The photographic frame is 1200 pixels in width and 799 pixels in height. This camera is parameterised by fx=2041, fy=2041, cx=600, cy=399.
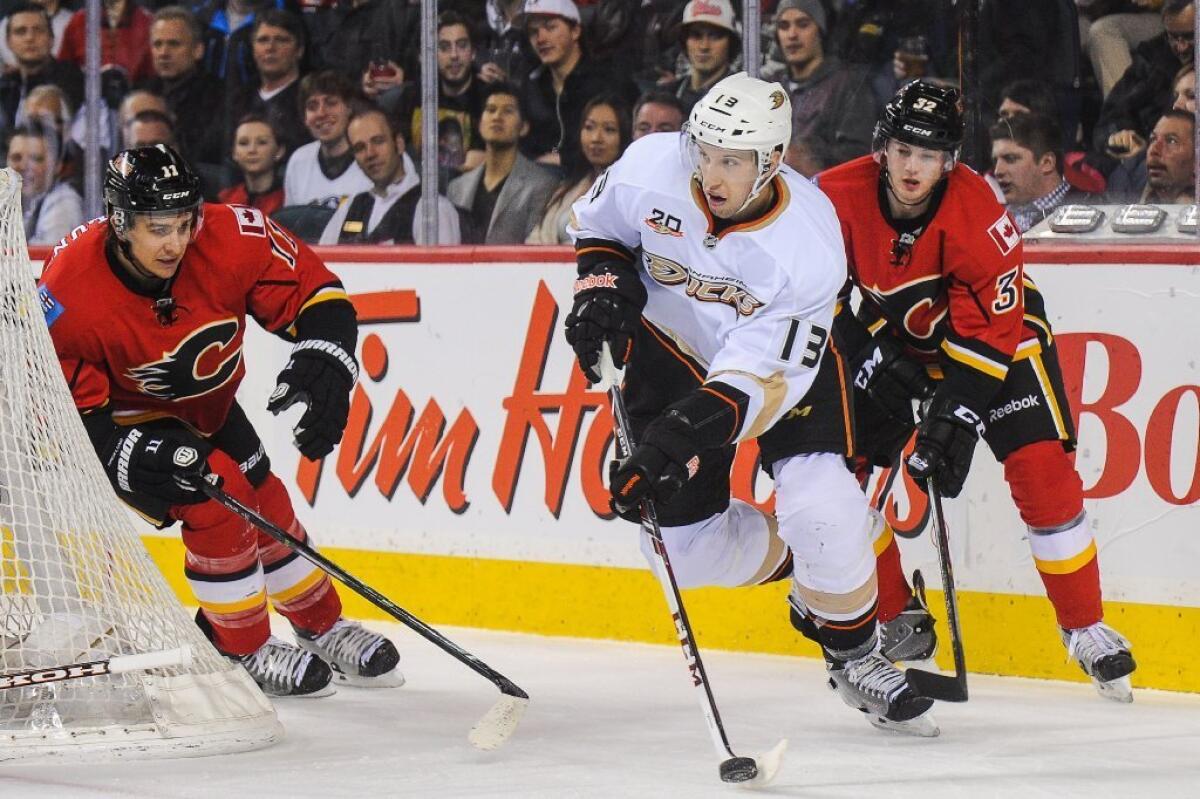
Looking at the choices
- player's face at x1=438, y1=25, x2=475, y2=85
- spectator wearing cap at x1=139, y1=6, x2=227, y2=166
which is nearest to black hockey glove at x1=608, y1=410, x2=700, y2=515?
player's face at x1=438, y1=25, x2=475, y2=85

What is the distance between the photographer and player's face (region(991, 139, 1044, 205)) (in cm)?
454

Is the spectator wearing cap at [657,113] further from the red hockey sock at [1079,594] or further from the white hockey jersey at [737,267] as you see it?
the red hockey sock at [1079,594]

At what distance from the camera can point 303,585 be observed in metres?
4.28

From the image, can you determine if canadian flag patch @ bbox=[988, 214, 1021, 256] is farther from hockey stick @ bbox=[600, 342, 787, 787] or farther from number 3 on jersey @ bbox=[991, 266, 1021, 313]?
hockey stick @ bbox=[600, 342, 787, 787]

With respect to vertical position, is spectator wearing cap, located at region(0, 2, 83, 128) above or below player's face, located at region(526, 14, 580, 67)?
below

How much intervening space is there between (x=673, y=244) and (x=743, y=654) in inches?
53.2

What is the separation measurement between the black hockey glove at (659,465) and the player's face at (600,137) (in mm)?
1824

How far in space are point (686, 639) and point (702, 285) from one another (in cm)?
65

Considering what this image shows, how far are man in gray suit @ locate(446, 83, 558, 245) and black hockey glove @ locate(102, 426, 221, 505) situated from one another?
1.53m

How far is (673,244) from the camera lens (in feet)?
12.1

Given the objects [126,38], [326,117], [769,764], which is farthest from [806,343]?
[126,38]

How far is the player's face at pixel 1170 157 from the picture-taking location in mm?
4332

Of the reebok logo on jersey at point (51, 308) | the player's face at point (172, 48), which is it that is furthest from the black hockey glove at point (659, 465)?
the player's face at point (172, 48)

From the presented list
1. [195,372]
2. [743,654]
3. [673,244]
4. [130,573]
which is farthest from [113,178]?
[743,654]
